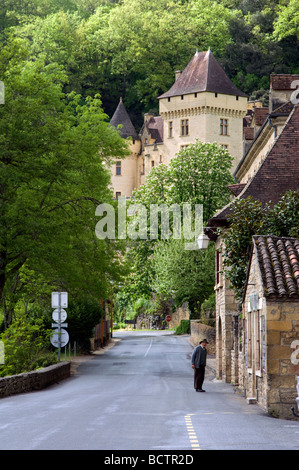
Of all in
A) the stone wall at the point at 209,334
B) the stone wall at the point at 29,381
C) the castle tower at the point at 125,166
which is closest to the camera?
the stone wall at the point at 29,381

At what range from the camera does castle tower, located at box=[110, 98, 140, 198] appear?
111 metres

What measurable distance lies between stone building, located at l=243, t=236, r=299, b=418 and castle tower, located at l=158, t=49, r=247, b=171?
7394cm

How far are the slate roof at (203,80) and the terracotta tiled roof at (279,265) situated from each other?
246 feet

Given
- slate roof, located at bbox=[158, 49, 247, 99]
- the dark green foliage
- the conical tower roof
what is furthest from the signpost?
the conical tower roof

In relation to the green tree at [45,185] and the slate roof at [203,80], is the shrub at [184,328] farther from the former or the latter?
Result: the green tree at [45,185]

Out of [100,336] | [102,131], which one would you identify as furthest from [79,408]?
[100,336]

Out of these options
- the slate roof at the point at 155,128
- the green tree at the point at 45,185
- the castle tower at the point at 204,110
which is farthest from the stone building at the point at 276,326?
the slate roof at the point at 155,128

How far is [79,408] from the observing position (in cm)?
1736

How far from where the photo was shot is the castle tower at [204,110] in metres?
93.2

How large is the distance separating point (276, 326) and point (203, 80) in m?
79.3

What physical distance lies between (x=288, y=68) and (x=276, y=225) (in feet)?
293

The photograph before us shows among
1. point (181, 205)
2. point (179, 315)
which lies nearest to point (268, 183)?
point (181, 205)

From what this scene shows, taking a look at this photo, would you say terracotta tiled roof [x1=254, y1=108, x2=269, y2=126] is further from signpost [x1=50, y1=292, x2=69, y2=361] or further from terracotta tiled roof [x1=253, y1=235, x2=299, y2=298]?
terracotta tiled roof [x1=253, y1=235, x2=299, y2=298]

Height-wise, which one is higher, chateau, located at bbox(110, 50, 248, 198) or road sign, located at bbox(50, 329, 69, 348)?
chateau, located at bbox(110, 50, 248, 198)
